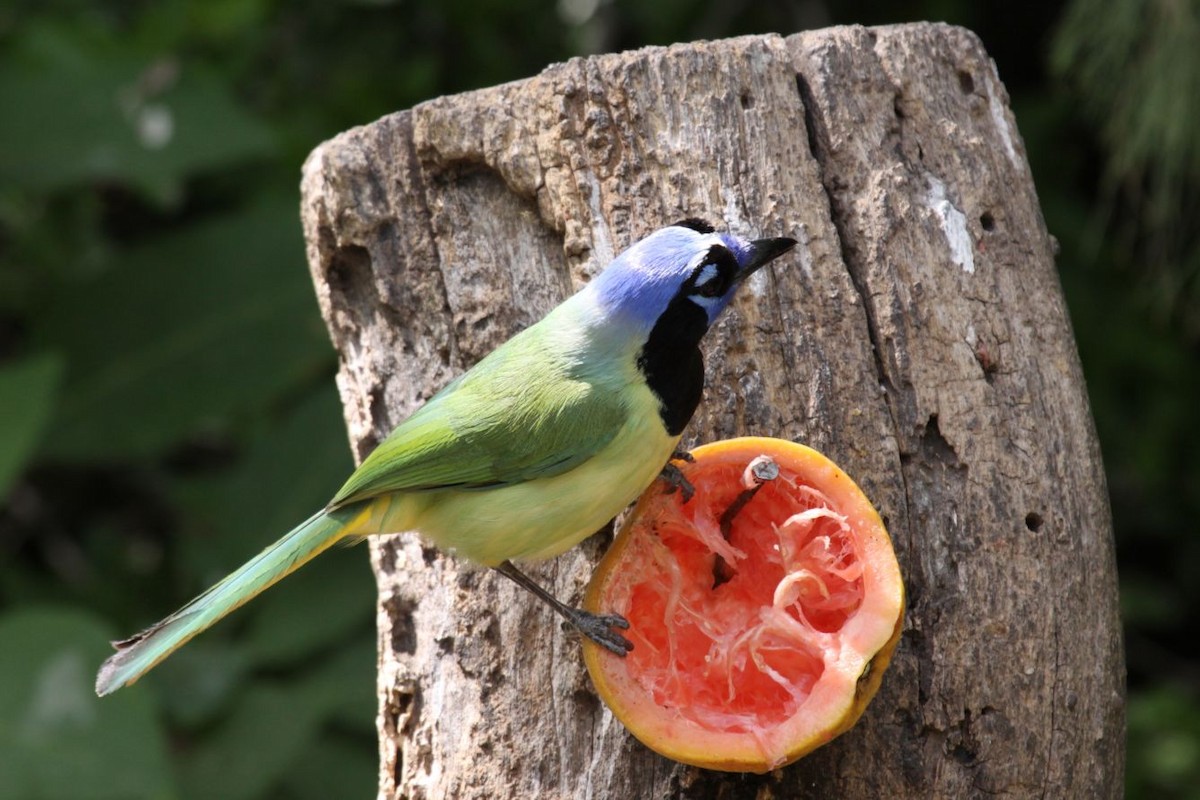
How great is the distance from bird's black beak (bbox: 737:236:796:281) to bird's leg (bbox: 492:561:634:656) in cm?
81

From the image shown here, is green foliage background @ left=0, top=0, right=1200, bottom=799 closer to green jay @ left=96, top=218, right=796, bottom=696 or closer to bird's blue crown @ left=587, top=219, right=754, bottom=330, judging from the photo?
green jay @ left=96, top=218, right=796, bottom=696

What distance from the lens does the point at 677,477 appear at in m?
3.11

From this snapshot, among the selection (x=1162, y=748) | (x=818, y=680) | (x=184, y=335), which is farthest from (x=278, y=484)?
(x=1162, y=748)

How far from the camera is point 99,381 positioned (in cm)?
566

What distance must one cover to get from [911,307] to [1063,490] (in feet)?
1.77

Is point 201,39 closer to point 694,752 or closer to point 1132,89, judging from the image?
point 1132,89

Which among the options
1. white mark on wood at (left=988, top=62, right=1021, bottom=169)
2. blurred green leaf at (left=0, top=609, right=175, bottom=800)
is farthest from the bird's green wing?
blurred green leaf at (left=0, top=609, right=175, bottom=800)

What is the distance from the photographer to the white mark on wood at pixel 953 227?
3.18 m

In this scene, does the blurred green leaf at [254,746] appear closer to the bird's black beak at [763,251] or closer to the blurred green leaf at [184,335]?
the blurred green leaf at [184,335]

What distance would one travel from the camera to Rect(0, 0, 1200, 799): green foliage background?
187 inches

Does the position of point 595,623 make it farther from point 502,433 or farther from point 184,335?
point 184,335

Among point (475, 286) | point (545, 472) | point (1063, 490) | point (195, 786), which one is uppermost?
point (475, 286)

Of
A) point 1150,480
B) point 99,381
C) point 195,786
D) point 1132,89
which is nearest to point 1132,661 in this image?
point 1150,480

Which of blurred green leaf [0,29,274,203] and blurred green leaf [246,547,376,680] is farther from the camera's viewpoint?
blurred green leaf [0,29,274,203]
